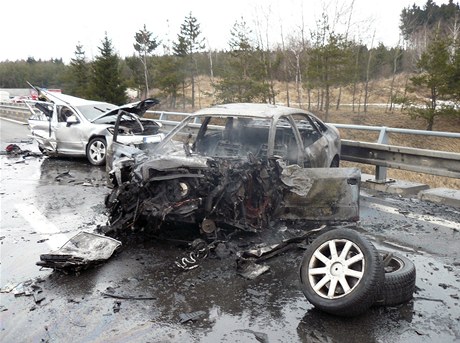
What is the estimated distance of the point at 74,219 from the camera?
6121 millimetres

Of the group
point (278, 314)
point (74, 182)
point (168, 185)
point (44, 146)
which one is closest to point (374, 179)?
point (168, 185)

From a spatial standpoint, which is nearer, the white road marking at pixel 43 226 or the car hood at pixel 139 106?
the white road marking at pixel 43 226

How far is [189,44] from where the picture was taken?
42.7m

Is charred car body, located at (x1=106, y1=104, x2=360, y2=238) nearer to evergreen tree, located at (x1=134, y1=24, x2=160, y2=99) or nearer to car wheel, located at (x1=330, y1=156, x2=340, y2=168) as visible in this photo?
car wheel, located at (x1=330, y1=156, x2=340, y2=168)

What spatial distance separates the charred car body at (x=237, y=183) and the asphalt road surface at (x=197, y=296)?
0.38 m

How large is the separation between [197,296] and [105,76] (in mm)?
31451

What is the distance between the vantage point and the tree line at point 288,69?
26.7m

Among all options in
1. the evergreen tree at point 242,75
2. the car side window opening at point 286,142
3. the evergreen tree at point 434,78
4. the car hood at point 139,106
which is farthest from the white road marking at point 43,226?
the evergreen tree at point 434,78

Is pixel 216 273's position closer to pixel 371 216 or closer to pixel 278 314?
pixel 278 314

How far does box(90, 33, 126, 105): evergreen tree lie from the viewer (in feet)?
107

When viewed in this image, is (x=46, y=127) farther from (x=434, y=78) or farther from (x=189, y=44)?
(x=189, y=44)

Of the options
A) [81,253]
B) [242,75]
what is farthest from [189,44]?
[81,253]

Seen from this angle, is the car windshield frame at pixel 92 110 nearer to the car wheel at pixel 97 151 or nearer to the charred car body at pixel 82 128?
the charred car body at pixel 82 128

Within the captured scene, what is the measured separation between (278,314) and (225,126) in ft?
12.1
